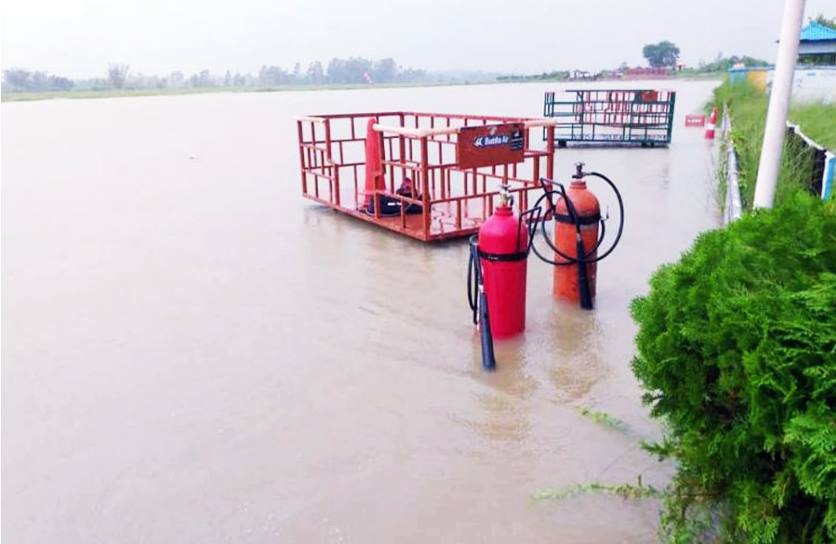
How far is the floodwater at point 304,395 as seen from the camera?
3258 millimetres

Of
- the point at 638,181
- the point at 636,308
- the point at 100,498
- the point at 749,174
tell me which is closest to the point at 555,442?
the point at 636,308

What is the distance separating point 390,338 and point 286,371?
862 mm

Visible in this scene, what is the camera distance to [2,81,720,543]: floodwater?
326 centimetres

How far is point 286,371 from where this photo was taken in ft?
15.8

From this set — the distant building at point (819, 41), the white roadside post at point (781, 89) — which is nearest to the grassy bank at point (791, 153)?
the white roadside post at point (781, 89)

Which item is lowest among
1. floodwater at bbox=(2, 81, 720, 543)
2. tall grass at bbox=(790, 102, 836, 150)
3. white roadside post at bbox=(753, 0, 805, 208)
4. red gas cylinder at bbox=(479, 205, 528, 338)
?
floodwater at bbox=(2, 81, 720, 543)

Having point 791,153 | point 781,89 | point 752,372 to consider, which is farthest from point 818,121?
point 752,372

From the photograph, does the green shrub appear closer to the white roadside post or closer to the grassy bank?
the grassy bank

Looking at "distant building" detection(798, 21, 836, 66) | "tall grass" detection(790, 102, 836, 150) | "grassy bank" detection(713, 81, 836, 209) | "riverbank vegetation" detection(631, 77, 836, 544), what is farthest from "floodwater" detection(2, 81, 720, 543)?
"distant building" detection(798, 21, 836, 66)

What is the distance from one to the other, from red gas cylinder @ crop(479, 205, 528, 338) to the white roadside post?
5.26 feet

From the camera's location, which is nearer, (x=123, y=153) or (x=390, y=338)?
(x=390, y=338)

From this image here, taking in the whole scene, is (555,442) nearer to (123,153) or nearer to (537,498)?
(537,498)

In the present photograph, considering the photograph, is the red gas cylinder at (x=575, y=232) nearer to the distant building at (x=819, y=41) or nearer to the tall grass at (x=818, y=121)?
the tall grass at (x=818, y=121)

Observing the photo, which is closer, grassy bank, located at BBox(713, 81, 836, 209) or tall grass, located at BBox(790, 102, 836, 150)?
grassy bank, located at BBox(713, 81, 836, 209)
